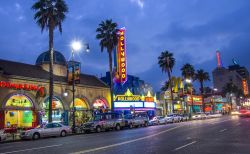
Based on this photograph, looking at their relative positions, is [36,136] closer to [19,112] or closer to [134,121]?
[19,112]

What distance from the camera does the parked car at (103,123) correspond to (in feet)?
113

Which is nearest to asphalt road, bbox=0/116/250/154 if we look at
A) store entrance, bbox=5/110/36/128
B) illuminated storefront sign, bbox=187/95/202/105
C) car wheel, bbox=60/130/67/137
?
car wheel, bbox=60/130/67/137

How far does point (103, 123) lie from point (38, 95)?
883cm

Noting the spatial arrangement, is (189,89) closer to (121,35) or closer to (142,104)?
(142,104)

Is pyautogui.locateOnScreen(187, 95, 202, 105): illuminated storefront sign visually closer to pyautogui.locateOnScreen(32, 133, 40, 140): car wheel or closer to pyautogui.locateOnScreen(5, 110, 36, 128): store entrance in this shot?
pyautogui.locateOnScreen(5, 110, 36, 128): store entrance

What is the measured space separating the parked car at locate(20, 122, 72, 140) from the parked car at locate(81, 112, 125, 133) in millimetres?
3630

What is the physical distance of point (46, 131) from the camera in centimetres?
2836

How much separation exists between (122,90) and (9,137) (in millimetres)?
29258

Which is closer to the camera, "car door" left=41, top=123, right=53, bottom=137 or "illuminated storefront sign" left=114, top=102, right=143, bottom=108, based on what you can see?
"car door" left=41, top=123, right=53, bottom=137

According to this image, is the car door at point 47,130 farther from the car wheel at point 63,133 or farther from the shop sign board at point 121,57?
the shop sign board at point 121,57

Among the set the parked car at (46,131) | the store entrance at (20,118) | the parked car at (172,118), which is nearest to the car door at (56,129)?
the parked car at (46,131)

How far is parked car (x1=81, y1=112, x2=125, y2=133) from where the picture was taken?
34.4 meters

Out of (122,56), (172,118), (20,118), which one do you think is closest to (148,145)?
(20,118)

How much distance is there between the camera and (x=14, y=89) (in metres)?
35.0
